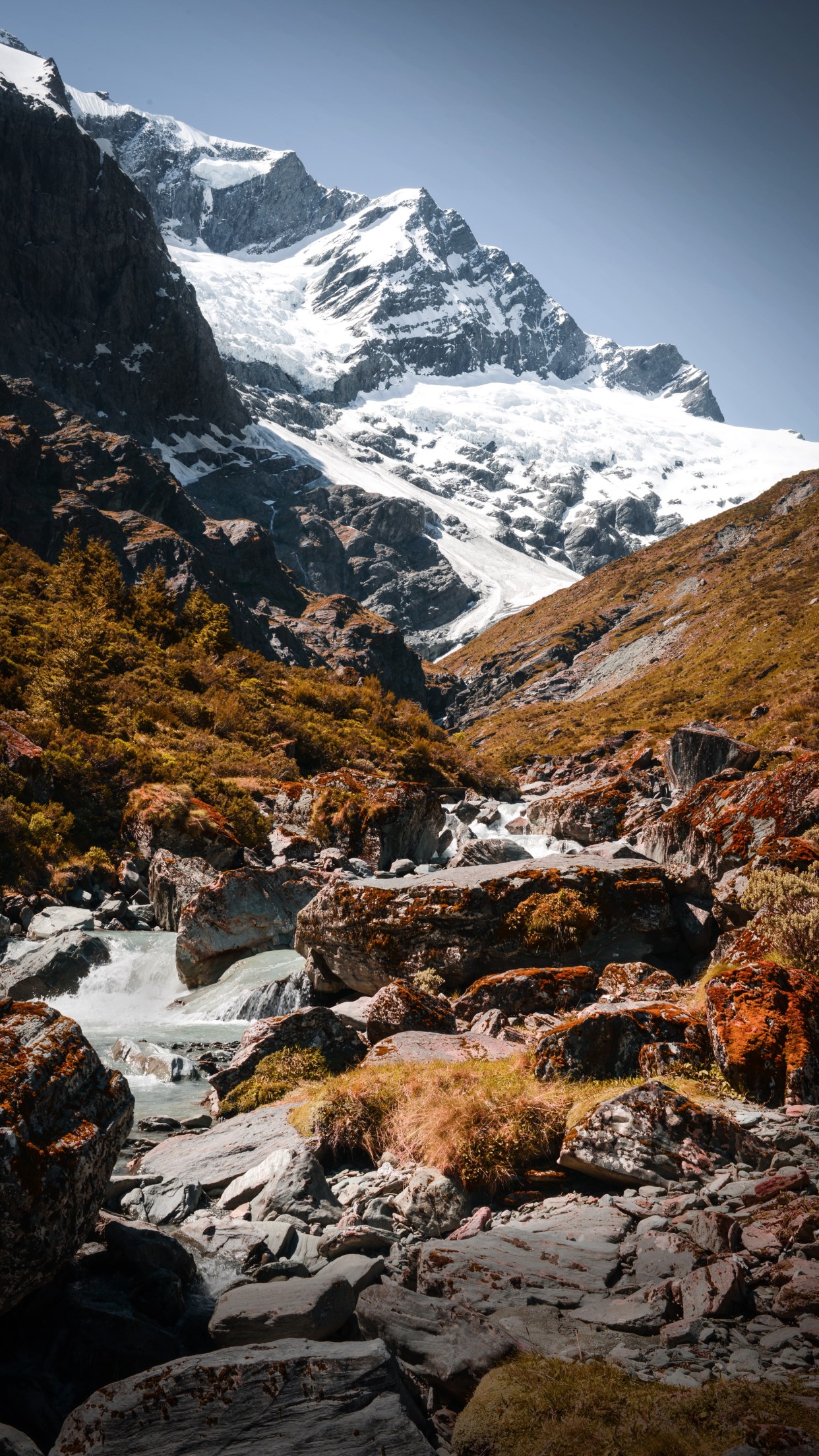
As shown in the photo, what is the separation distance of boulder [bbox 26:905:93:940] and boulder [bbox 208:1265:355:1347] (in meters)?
19.7

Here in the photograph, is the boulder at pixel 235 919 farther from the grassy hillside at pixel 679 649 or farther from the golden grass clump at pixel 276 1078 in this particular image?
the grassy hillside at pixel 679 649

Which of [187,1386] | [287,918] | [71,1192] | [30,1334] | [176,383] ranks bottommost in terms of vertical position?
[287,918]

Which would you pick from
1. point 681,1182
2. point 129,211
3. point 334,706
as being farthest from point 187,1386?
point 129,211

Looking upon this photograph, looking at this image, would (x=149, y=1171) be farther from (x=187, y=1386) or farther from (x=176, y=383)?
(x=176, y=383)

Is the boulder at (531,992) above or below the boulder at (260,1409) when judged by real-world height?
below

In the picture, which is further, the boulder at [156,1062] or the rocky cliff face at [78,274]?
the rocky cliff face at [78,274]

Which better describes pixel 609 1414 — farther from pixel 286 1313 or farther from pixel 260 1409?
pixel 286 1313

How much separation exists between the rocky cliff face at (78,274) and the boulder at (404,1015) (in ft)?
447

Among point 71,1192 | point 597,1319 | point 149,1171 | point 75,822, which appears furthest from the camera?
point 75,822

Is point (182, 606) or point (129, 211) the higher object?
point (129, 211)

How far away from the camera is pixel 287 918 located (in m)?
24.3

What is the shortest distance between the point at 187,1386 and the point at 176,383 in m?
173

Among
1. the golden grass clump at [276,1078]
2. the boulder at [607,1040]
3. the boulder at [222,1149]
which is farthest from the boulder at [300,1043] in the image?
the boulder at [607,1040]

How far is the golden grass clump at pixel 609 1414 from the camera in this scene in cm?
389
